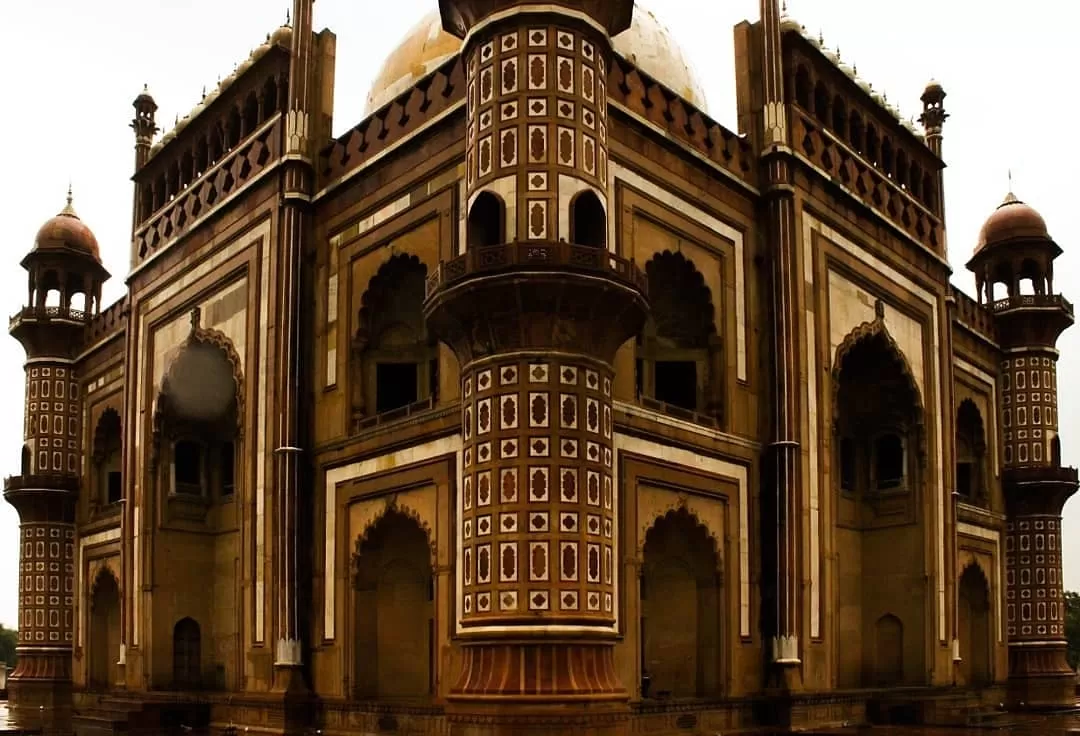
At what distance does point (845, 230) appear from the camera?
67.8ft

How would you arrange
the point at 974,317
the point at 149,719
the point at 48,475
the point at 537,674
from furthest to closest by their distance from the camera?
the point at 48,475, the point at 974,317, the point at 149,719, the point at 537,674

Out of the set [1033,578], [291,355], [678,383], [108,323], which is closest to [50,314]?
[108,323]

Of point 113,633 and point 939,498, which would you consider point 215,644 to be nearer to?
point 113,633

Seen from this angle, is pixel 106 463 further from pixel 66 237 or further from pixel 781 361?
pixel 781 361

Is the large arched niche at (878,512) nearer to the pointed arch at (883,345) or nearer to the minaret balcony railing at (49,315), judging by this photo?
the pointed arch at (883,345)

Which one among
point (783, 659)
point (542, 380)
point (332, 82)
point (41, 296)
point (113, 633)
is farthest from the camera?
point (41, 296)

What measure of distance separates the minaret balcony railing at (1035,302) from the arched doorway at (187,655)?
16.6 meters

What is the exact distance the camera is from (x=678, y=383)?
60.5 ft

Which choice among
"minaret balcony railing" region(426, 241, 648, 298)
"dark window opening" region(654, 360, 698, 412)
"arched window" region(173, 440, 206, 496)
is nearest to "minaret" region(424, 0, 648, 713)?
"minaret balcony railing" region(426, 241, 648, 298)

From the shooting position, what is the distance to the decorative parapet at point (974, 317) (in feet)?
83.6

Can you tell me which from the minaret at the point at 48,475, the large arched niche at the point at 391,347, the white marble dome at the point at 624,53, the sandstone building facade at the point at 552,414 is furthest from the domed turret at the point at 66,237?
the large arched niche at the point at 391,347

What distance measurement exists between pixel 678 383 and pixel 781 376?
4.56 feet

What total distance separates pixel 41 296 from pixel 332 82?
11680 millimetres

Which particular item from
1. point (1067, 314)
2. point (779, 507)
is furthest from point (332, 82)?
point (1067, 314)
